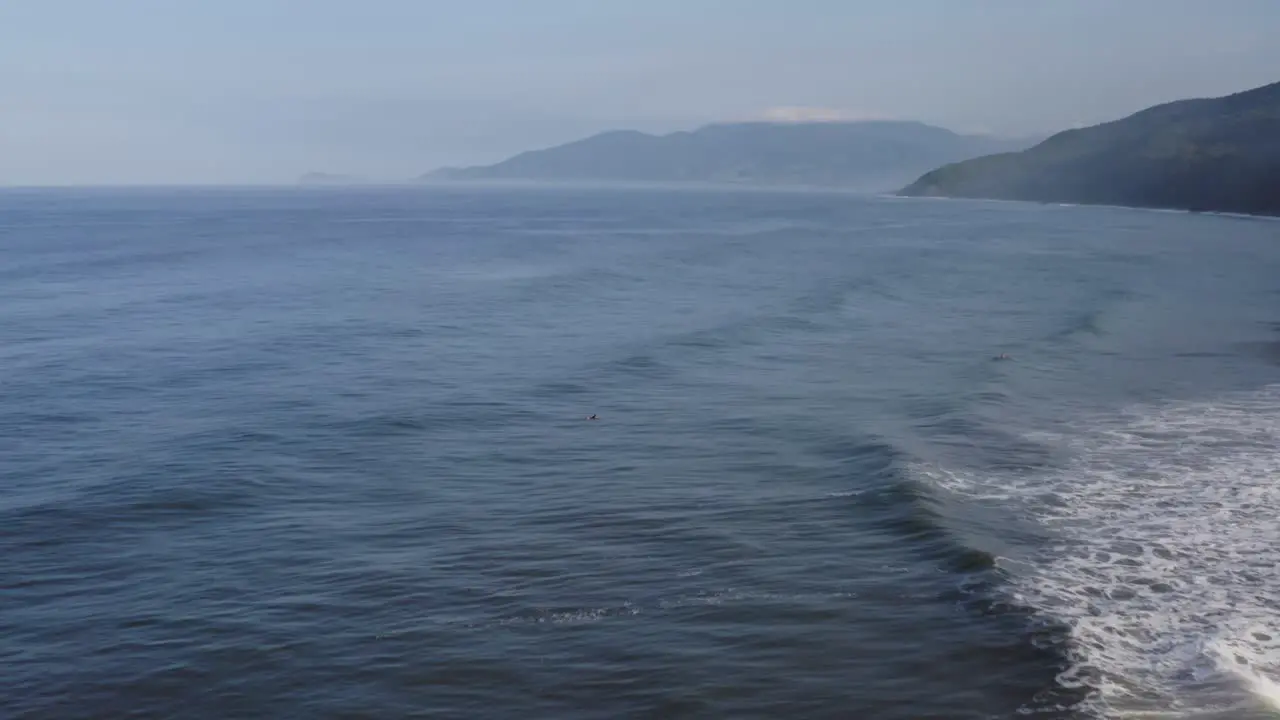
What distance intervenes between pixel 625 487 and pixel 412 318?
33269 millimetres

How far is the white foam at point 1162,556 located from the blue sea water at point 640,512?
9 cm

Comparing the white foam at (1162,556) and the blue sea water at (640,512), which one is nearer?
the white foam at (1162,556)

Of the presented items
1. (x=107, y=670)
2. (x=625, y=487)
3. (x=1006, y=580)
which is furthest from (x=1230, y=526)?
(x=107, y=670)

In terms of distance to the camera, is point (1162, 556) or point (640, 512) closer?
point (1162, 556)

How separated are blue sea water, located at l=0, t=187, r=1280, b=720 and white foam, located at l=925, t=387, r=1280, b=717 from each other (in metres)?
0.09

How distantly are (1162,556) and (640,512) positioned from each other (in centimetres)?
1056

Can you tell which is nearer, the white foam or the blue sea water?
the white foam

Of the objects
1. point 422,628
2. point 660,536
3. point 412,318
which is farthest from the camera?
point 412,318

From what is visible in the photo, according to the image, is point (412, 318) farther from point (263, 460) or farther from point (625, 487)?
point (625, 487)

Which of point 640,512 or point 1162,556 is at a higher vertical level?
point 640,512

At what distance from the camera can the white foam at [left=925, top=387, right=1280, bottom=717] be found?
1794 cm

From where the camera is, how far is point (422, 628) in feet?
66.2

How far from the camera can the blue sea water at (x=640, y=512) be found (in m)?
18.3

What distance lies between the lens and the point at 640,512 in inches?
1043
